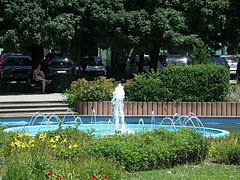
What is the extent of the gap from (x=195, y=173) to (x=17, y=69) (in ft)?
72.2

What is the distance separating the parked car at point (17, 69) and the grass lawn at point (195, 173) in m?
21.1

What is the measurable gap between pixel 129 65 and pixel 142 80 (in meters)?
20.4

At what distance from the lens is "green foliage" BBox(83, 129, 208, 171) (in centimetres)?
Result: 838

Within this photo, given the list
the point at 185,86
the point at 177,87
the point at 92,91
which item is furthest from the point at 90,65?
the point at 185,86

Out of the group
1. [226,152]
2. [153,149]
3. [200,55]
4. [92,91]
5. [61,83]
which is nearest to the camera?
[153,149]

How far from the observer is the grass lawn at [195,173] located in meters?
7.87

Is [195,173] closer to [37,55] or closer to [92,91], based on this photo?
[92,91]

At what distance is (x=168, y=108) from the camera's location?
1738 cm

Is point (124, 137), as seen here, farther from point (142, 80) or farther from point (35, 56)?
point (35, 56)

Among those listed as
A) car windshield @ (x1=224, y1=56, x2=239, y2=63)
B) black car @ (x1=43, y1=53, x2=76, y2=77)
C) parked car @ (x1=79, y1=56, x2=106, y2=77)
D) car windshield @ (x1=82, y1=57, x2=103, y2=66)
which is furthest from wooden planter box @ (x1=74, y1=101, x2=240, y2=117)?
car windshield @ (x1=224, y1=56, x2=239, y2=63)

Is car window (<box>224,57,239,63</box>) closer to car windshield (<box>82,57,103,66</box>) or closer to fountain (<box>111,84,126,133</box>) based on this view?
car windshield (<box>82,57,103,66</box>)

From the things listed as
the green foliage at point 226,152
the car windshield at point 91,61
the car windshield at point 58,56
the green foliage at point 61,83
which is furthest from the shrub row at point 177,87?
the car windshield at point 91,61

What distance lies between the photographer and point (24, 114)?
1820cm

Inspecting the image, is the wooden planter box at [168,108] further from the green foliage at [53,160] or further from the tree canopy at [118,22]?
the green foliage at [53,160]
